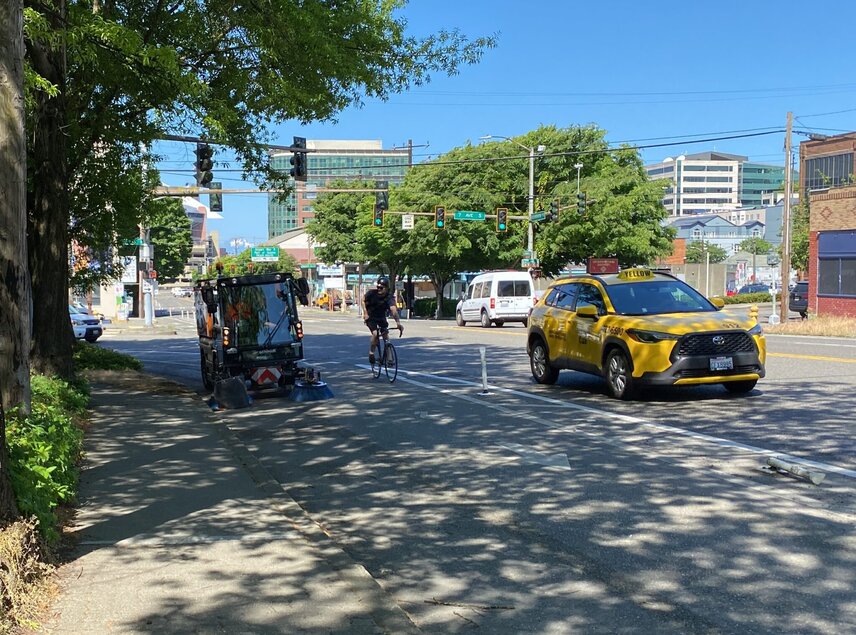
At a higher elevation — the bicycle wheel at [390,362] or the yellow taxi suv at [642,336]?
the yellow taxi suv at [642,336]

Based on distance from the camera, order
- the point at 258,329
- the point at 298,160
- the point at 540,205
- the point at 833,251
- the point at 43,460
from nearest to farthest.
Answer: the point at 43,460 → the point at 258,329 → the point at 298,160 → the point at 833,251 → the point at 540,205

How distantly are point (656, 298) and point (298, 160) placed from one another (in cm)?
1256

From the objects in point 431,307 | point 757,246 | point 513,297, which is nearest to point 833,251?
point 513,297

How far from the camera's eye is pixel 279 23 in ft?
44.1

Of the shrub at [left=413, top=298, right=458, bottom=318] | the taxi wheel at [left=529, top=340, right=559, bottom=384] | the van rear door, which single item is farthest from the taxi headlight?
the shrub at [left=413, top=298, right=458, bottom=318]

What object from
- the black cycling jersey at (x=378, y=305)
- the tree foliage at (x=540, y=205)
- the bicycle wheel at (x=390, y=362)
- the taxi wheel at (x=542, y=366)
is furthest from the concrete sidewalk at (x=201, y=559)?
the tree foliage at (x=540, y=205)

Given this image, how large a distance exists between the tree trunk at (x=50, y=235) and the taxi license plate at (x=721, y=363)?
9.48m

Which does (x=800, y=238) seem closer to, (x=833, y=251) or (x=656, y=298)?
(x=833, y=251)

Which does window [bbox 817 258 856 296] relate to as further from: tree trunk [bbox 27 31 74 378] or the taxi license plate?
tree trunk [bbox 27 31 74 378]

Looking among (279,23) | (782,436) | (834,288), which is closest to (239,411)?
(279,23)

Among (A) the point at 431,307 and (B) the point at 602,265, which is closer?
(B) the point at 602,265

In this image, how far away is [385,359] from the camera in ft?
56.5

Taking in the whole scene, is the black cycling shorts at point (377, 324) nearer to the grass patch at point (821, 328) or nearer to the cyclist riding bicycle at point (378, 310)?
the cyclist riding bicycle at point (378, 310)

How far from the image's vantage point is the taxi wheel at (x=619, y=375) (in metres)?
12.6
